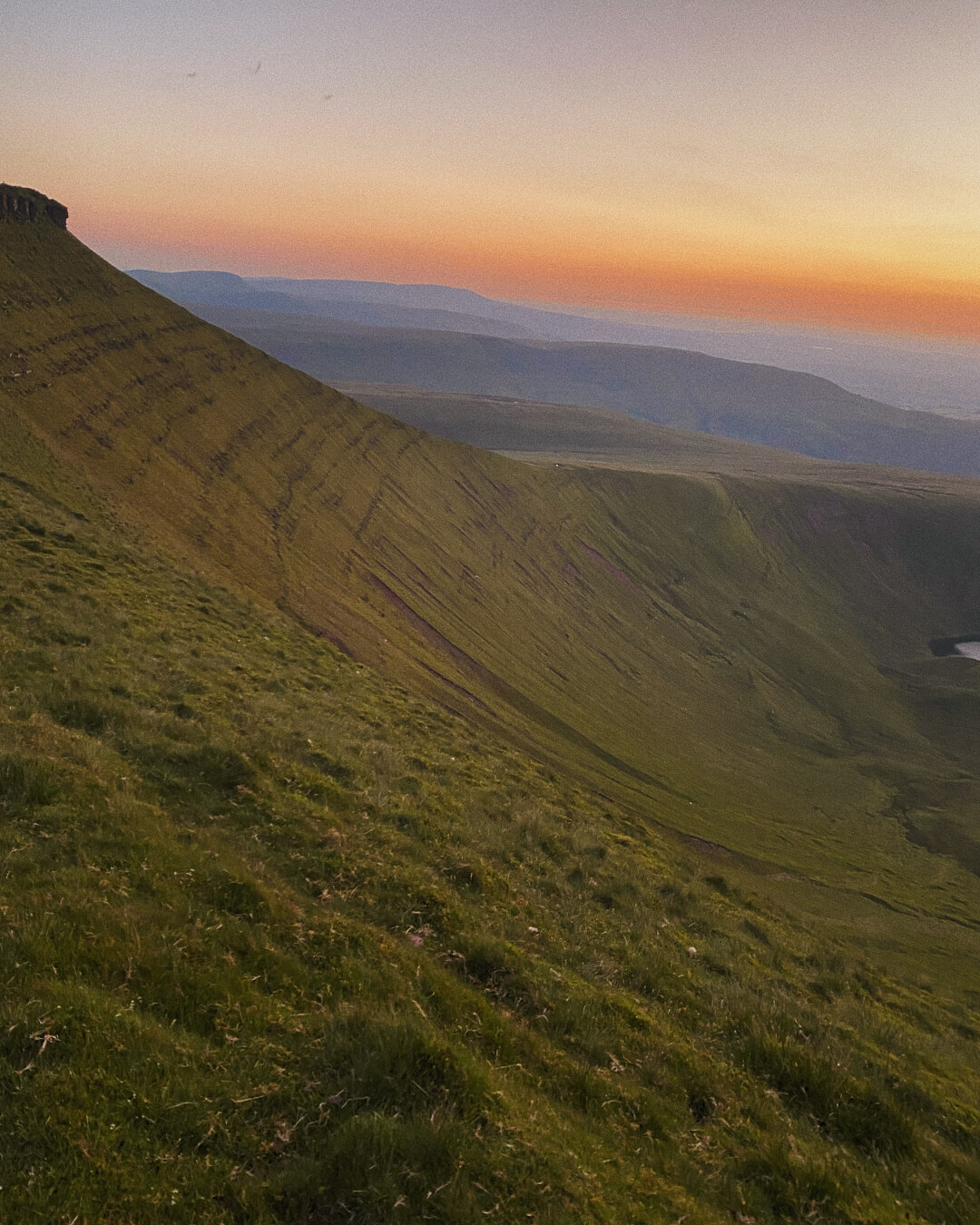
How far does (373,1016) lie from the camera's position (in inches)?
357

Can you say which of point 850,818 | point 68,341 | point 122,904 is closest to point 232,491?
point 68,341

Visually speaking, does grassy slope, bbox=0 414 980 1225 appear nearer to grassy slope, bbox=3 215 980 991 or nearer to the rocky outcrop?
grassy slope, bbox=3 215 980 991

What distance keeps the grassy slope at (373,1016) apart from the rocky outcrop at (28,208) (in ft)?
280

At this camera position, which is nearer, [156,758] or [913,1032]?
[156,758]

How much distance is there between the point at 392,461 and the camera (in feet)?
385

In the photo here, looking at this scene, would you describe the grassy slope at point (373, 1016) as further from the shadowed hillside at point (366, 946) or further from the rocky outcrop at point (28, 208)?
the rocky outcrop at point (28, 208)

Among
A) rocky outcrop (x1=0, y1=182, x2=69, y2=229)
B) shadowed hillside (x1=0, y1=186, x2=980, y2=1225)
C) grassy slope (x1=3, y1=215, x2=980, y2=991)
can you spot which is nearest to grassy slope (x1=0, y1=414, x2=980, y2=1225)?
shadowed hillside (x1=0, y1=186, x2=980, y2=1225)

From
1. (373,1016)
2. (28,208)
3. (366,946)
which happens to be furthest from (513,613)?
(373,1016)

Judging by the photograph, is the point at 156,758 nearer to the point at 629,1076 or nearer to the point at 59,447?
the point at 629,1076

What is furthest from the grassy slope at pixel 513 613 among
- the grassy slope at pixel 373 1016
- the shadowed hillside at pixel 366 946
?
the grassy slope at pixel 373 1016

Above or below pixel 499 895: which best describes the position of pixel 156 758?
above

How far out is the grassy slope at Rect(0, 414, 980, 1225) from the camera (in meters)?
6.96

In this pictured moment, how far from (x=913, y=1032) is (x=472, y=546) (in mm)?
95793

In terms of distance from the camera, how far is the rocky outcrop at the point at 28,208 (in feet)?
262
